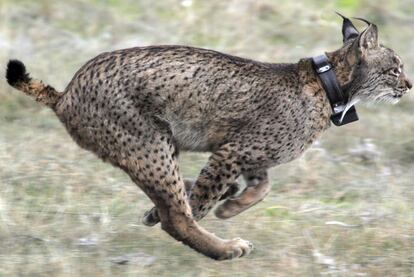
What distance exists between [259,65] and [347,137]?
8.45 feet

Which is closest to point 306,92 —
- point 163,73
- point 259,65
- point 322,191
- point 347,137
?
point 259,65

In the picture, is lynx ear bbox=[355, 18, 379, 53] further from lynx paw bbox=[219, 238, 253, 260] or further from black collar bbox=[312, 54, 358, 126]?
lynx paw bbox=[219, 238, 253, 260]

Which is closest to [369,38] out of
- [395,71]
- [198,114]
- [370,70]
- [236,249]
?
[370,70]

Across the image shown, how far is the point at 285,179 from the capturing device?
25.8 feet

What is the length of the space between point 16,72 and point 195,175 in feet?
7.01

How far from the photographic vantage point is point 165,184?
5.96 metres

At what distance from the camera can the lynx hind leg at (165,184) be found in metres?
5.91

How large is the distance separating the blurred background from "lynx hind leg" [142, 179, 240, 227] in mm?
117

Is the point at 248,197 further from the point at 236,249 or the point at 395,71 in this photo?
the point at 395,71

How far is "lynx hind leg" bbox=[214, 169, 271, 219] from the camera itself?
640 cm

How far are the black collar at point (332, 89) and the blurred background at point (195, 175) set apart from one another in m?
0.72

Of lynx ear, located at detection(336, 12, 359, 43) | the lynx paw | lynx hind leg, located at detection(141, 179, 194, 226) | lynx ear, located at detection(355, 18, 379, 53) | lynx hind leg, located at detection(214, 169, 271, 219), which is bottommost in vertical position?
the lynx paw

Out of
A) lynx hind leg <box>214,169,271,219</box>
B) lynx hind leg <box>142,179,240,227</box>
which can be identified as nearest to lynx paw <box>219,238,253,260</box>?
lynx hind leg <box>214,169,271,219</box>

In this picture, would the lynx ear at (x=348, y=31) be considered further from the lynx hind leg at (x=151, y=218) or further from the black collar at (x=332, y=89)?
the lynx hind leg at (x=151, y=218)
